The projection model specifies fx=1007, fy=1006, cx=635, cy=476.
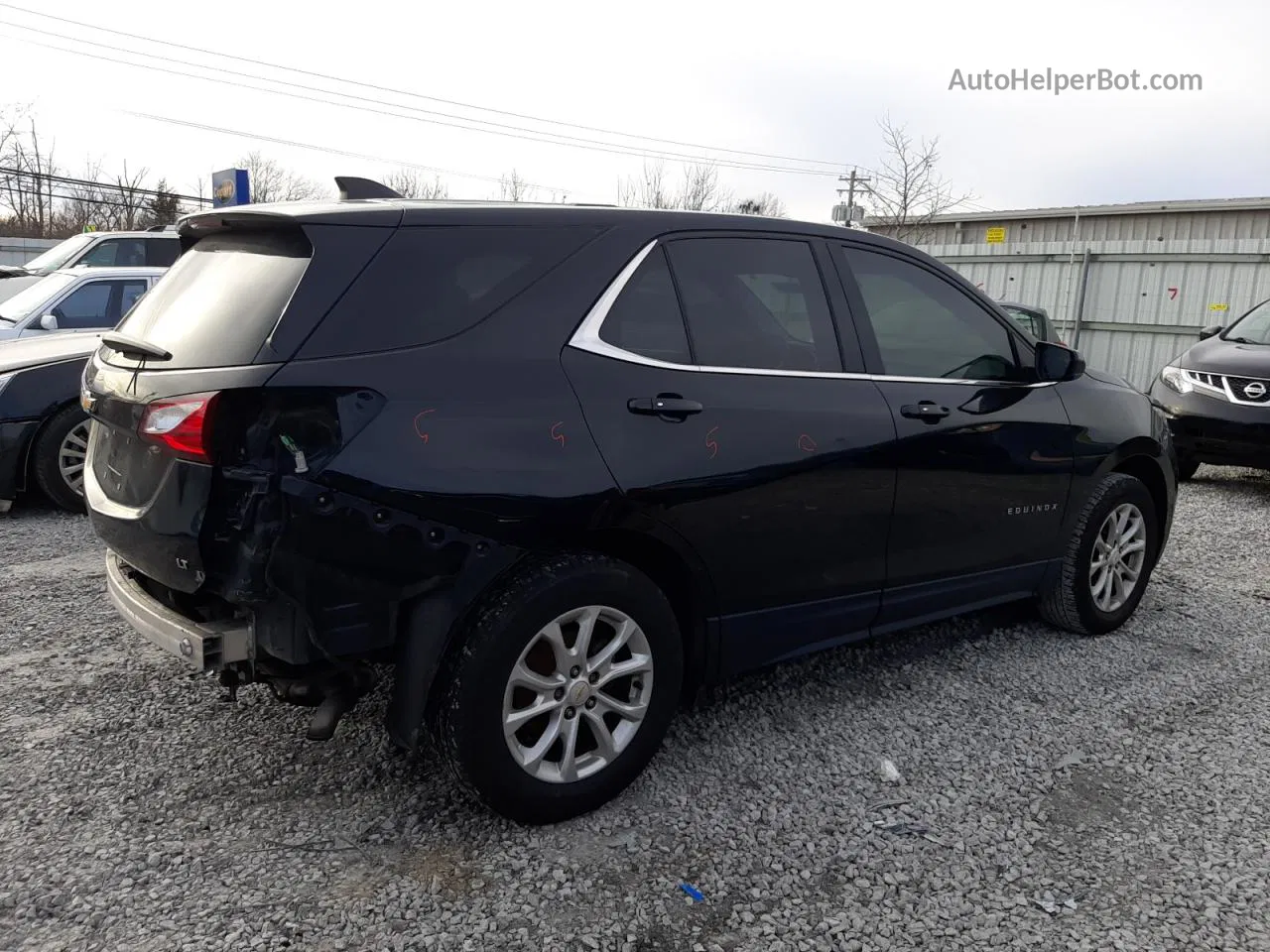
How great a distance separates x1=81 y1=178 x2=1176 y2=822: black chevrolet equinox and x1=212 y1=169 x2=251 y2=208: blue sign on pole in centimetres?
1218

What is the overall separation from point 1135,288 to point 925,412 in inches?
541

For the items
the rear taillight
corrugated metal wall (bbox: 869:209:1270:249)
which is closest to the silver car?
the rear taillight

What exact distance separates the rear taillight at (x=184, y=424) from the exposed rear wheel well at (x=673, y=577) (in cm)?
105

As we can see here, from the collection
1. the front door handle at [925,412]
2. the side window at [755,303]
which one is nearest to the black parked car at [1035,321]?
the front door handle at [925,412]

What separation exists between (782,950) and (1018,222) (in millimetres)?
20375

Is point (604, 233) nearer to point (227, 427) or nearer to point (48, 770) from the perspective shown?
point (227, 427)

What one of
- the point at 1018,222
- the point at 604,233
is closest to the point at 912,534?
the point at 604,233

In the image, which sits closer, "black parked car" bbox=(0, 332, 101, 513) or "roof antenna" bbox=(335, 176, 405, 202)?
"roof antenna" bbox=(335, 176, 405, 202)

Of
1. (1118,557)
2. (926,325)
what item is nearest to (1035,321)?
(1118,557)

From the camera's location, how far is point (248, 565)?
250cm

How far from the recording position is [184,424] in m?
2.55

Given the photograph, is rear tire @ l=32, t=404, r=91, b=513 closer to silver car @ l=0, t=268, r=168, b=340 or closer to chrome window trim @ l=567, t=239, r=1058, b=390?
silver car @ l=0, t=268, r=168, b=340

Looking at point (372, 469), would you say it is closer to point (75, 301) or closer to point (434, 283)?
point (434, 283)

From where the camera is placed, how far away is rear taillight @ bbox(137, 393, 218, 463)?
251 cm
